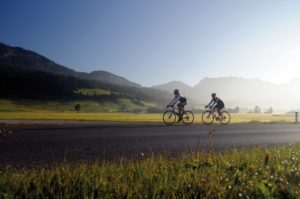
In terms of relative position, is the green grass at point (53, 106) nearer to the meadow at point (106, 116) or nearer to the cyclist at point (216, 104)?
the meadow at point (106, 116)

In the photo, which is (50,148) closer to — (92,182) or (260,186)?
(92,182)

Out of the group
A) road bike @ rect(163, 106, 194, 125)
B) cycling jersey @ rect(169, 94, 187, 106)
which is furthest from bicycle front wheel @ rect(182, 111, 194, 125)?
cycling jersey @ rect(169, 94, 187, 106)

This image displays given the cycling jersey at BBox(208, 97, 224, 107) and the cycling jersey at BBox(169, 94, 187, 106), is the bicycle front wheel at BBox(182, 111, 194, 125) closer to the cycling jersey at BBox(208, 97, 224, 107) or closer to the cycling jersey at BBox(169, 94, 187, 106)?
the cycling jersey at BBox(169, 94, 187, 106)

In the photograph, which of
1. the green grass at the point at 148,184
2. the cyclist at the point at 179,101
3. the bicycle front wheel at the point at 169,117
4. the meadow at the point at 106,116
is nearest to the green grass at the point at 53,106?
the meadow at the point at 106,116

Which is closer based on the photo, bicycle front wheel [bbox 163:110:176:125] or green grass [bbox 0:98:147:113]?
bicycle front wheel [bbox 163:110:176:125]

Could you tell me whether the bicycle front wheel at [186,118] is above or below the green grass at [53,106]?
below

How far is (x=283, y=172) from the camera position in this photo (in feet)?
20.4

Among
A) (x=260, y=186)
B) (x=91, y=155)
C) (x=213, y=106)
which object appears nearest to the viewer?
(x=260, y=186)

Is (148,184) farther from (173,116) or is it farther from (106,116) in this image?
(106,116)

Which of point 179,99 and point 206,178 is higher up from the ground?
point 179,99

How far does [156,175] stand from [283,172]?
2.24 m

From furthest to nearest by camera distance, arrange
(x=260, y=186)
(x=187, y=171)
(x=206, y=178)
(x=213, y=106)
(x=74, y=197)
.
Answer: (x=213, y=106)
(x=187, y=171)
(x=206, y=178)
(x=260, y=186)
(x=74, y=197)

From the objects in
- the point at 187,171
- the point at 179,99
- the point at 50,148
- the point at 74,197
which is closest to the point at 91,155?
the point at 50,148

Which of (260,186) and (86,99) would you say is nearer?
(260,186)
